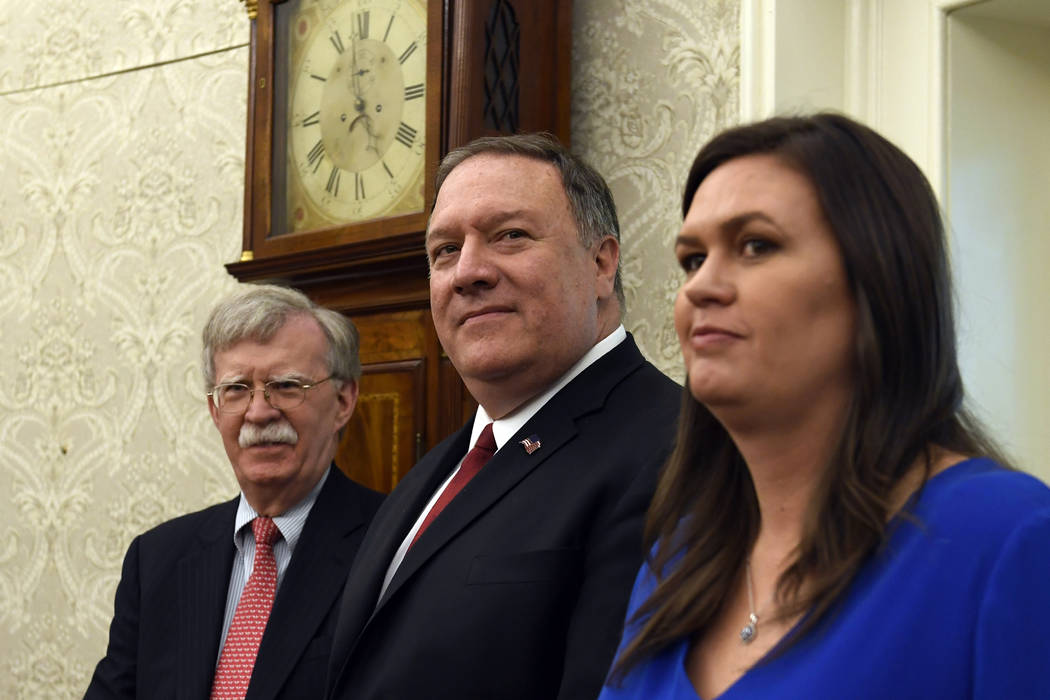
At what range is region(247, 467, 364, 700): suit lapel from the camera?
227 cm

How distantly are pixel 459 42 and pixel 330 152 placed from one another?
0.46 m

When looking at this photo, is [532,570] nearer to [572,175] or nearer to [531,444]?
[531,444]

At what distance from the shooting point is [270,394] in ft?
8.23

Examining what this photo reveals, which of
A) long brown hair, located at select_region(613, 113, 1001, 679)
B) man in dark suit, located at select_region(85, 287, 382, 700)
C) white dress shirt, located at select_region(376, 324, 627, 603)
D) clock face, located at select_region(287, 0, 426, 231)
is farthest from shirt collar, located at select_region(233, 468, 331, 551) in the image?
long brown hair, located at select_region(613, 113, 1001, 679)

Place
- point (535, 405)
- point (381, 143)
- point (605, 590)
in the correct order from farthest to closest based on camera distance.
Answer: point (381, 143)
point (535, 405)
point (605, 590)

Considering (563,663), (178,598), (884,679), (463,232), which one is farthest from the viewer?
(178,598)

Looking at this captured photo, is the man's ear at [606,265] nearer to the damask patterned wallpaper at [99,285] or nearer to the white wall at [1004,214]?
the white wall at [1004,214]

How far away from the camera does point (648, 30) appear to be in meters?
2.76

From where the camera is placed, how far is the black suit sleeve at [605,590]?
1.55m

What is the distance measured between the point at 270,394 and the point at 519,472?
2.75ft

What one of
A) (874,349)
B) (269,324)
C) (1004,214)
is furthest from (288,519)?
(874,349)

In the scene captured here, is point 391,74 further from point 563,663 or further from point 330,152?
point 563,663

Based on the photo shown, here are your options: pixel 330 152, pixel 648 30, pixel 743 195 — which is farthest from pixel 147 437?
pixel 743 195

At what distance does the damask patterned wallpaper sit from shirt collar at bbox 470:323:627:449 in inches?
69.2
